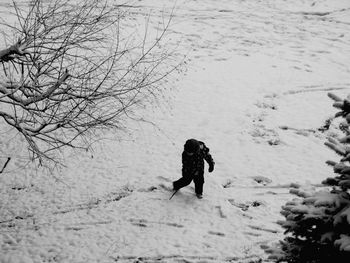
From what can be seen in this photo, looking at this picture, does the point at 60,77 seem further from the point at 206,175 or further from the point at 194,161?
the point at 206,175

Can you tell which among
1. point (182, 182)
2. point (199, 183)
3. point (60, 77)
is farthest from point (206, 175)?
point (60, 77)

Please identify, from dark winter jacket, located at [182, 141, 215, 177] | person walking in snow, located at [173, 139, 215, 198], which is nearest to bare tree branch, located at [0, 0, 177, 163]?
person walking in snow, located at [173, 139, 215, 198]

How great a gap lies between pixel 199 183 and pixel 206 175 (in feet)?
4.09

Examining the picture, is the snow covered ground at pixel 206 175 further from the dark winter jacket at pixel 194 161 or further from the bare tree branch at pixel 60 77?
the bare tree branch at pixel 60 77

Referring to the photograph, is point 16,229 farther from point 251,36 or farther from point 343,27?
point 343,27

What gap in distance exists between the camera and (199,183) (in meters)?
7.79

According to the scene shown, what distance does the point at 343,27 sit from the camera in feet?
62.7

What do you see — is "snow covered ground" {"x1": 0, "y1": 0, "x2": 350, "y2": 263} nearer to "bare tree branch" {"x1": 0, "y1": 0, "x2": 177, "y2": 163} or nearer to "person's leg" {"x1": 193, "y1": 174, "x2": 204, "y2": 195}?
"person's leg" {"x1": 193, "y1": 174, "x2": 204, "y2": 195}

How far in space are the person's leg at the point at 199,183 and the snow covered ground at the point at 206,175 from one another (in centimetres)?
25

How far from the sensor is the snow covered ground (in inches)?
271

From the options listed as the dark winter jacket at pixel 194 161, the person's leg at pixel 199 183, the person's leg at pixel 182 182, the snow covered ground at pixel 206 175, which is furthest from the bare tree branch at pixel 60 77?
the person's leg at pixel 199 183

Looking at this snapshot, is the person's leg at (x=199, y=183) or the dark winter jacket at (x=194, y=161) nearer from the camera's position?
the dark winter jacket at (x=194, y=161)

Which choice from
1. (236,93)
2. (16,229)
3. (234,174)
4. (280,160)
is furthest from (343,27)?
(16,229)

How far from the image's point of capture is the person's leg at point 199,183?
7.67 meters
